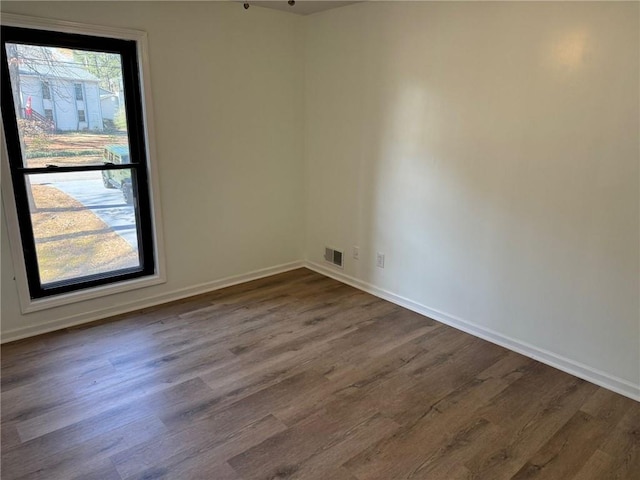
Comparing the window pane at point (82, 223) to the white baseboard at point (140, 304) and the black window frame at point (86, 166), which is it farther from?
the white baseboard at point (140, 304)

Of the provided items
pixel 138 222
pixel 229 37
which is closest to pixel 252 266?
pixel 138 222

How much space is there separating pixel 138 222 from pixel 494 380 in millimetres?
2716

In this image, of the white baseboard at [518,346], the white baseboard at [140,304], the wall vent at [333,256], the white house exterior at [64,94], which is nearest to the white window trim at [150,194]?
the white baseboard at [140,304]

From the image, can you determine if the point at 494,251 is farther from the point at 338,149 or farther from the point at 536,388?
the point at 338,149

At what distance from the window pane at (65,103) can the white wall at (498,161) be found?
1724 millimetres

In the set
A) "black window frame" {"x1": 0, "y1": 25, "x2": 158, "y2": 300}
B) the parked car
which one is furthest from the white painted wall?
the parked car

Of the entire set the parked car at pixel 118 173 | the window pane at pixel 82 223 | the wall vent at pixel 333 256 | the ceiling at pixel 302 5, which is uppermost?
the ceiling at pixel 302 5

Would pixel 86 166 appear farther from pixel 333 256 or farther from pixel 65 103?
pixel 333 256

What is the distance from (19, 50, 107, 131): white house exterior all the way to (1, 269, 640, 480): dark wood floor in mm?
1418

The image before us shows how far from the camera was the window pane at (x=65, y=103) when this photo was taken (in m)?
2.69

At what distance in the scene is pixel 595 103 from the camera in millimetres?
2279

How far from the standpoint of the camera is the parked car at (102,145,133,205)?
3104mm

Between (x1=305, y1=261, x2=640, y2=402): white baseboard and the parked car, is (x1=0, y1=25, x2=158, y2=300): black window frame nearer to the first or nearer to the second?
the parked car

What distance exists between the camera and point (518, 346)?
2826mm
